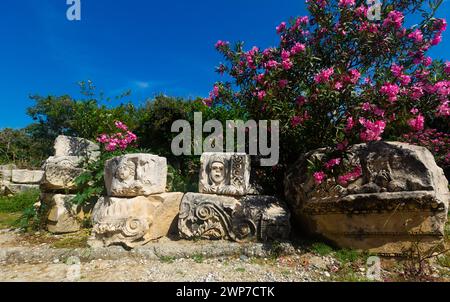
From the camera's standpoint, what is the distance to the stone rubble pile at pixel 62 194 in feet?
13.5

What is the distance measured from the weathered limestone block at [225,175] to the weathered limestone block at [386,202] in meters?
0.90

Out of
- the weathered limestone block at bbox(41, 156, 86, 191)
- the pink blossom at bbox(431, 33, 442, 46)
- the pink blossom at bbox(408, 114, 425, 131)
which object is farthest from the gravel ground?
the pink blossom at bbox(431, 33, 442, 46)

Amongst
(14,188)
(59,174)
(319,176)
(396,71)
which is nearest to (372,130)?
(319,176)

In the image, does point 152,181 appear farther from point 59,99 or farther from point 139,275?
point 59,99

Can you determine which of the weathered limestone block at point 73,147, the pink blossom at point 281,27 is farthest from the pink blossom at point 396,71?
the weathered limestone block at point 73,147

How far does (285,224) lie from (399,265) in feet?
4.07

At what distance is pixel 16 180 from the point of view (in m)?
9.19

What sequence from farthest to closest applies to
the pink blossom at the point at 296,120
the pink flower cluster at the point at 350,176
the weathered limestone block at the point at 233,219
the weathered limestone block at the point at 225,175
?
the weathered limestone block at the point at 225,175, the pink blossom at the point at 296,120, the weathered limestone block at the point at 233,219, the pink flower cluster at the point at 350,176

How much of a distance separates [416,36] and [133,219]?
4351 millimetres

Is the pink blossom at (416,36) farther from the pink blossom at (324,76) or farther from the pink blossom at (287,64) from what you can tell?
the pink blossom at (287,64)

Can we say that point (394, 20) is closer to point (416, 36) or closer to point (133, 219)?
point (416, 36)
